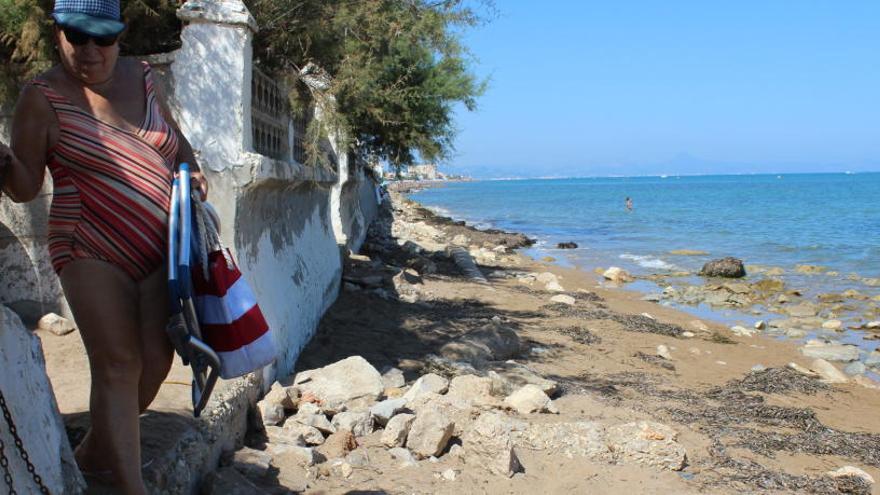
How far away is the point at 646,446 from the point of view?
505cm

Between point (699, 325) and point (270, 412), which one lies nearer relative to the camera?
point (270, 412)

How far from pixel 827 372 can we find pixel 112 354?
29.5 ft

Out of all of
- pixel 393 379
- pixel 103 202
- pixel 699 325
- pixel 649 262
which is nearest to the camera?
pixel 103 202

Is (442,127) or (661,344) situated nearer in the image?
(661,344)

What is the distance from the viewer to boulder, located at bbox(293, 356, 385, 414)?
17.5ft

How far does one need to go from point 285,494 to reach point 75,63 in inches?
90.2

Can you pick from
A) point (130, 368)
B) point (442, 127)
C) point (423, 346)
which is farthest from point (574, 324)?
point (130, 368)

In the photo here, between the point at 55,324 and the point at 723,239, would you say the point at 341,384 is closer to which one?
the point at 55,324

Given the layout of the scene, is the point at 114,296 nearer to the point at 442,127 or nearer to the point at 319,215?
the point at 319,215

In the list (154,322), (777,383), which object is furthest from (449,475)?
(777,383)

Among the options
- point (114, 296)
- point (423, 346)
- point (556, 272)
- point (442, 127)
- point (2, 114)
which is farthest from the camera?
point (556, 272)

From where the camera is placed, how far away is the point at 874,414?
802cm

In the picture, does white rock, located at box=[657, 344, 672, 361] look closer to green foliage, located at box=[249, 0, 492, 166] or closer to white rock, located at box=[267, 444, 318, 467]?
green foliage, located at box=[249, 0, 492, 166]

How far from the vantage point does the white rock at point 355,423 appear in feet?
16.2
